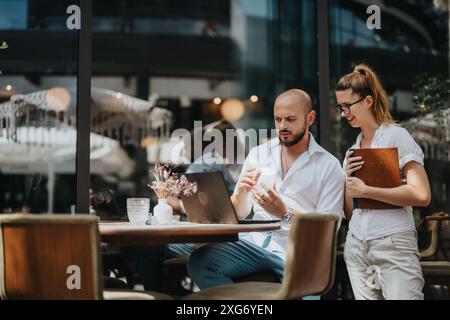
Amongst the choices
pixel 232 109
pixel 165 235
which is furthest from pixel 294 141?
pixel 232 109

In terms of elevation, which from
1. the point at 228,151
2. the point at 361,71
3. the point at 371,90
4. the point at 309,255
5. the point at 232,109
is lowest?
the point at 309,255

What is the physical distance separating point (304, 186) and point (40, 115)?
205 inches

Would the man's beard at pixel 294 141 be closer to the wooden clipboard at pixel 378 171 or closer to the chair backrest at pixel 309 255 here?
the wooden clipboard at pixel 378 171

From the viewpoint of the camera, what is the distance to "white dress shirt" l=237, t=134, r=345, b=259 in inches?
135

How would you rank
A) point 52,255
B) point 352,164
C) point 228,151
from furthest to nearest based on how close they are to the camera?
point 228,151, point 352,164, point 52,255

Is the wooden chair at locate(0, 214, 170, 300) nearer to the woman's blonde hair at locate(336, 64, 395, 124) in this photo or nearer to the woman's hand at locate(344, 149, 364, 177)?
the woman's hand at locate(344, 149, 364, 177)

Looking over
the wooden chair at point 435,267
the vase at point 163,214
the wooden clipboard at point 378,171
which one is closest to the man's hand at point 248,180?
the vase at point 163,214

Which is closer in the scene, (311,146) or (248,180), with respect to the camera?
(248,180)

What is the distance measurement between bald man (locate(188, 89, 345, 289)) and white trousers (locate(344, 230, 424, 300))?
27 cm

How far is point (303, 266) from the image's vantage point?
2.74m

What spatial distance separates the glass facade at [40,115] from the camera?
7012mm

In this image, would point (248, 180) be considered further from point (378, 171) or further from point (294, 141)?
point (378, 171)

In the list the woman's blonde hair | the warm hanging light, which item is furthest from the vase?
the warm hanging light

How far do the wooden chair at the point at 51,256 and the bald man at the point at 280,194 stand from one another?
0.98 m
